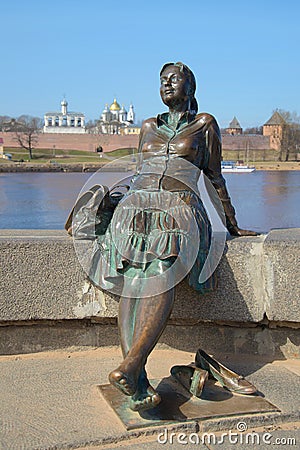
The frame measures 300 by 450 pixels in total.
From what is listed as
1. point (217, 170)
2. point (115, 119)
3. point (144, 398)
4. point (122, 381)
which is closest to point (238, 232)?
point (217, 170)

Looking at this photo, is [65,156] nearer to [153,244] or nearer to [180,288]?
[180,288]

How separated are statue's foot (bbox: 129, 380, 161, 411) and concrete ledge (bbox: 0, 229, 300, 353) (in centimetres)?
91

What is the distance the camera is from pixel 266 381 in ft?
11.3

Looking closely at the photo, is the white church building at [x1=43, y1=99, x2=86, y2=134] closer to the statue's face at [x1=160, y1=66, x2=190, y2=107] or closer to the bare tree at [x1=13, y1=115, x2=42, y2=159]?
the bare tree at [x1=13, y1=115, x2=42, y2=159]

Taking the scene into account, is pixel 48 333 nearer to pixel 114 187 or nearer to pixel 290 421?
pixel 114 187

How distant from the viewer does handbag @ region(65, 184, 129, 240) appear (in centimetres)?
372

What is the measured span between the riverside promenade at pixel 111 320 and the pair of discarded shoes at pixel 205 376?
0.14m

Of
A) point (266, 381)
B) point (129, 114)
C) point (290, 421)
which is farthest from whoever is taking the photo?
point (129, 114)

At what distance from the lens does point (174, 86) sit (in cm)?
390

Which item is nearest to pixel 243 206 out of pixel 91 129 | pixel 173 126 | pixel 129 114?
pixel 173 126

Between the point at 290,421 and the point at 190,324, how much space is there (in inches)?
41.0

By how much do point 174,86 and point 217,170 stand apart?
0.55 metres

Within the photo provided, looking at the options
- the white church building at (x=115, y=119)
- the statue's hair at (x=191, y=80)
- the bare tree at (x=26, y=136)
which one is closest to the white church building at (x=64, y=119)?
the white church building at (x=115, y=119)

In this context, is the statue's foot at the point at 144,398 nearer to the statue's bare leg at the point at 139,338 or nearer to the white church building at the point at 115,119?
the statue's bare leg at the point at 139,338
